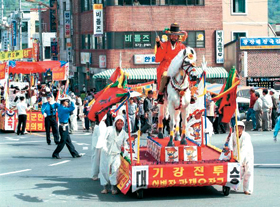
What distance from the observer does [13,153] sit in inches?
925

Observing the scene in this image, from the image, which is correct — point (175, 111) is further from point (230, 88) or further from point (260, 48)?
point (260, 48)

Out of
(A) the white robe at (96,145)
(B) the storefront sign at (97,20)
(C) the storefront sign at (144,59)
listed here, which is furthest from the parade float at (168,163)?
(B) the storefront sign at (97,20)

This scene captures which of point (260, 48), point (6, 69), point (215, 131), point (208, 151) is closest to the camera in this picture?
point (208, 151)

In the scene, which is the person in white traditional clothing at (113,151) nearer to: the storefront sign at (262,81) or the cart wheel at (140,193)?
the cart wheel at (140,193)

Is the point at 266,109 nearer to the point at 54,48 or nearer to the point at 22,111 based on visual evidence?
the point at 22,111

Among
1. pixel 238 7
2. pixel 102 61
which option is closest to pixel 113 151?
pixel 102 61

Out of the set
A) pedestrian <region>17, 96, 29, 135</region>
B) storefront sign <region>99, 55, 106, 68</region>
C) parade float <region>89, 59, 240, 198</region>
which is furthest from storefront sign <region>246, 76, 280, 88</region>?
parade float <region>89, 59, 240, 198</region>

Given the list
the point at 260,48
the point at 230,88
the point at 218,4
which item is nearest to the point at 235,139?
the point at 230,88

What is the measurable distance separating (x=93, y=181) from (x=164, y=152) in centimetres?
270

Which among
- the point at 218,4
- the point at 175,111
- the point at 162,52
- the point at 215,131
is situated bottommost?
the point at 215,131

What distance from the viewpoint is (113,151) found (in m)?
14.9

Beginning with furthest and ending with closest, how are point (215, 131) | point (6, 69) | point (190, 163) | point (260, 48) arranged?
point (260, 48) → point (6, 69) → point (215, 131) → point (190, 163)

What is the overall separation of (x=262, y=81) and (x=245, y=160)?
99.9 ft

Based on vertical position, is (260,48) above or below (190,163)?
above
